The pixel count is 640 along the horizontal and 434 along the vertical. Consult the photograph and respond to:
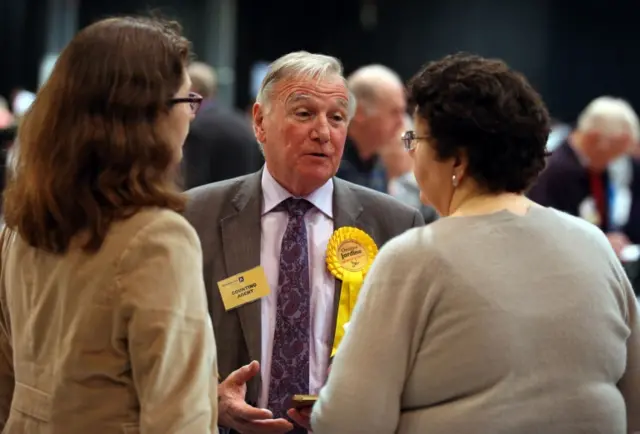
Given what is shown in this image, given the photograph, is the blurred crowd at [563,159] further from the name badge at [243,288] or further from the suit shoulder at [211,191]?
the name badge at [243,288]

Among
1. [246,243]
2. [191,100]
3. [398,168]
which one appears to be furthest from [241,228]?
[398,168]

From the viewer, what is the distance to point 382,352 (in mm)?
1757

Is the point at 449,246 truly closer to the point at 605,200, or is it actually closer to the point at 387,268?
the point at 387,268

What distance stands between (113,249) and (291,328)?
0.77m

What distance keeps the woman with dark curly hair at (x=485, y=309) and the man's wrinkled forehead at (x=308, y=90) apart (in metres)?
0.62

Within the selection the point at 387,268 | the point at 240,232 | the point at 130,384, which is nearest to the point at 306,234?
the point at 240,232

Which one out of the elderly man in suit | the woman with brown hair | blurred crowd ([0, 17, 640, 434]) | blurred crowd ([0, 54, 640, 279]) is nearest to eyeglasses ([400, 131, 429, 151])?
blurred crowd ([0, 17, 640, 434])

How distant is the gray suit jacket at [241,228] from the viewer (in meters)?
2.32

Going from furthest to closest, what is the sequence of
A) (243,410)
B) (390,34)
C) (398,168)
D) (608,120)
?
(390,34)
(608,120)
(398,168)
(243,410)

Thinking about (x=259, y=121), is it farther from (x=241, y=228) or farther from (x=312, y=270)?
(x=312, y=270)

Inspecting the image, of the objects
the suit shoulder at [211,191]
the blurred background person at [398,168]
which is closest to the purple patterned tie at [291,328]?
the suit shoulder at [211,191]

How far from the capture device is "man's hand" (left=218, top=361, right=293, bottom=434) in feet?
7.11

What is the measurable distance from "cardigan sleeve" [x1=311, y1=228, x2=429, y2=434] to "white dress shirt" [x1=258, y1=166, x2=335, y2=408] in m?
0.54

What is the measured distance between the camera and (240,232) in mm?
2400
